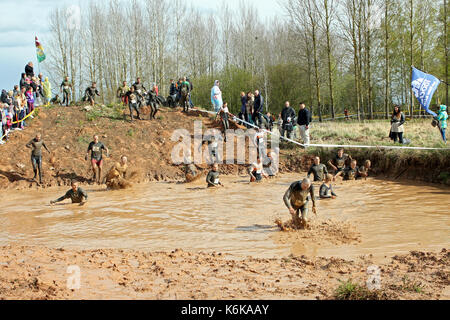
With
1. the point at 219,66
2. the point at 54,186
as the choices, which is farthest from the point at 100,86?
the point at 54,186

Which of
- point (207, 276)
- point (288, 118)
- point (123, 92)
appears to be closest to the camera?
point (207, 276)

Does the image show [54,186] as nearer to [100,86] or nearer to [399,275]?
[399,275]

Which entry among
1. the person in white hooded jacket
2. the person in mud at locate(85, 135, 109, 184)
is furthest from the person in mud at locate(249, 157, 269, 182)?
the person in mud at locate(85, 135, 109, 184)

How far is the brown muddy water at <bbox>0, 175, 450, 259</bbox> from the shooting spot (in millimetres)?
8234

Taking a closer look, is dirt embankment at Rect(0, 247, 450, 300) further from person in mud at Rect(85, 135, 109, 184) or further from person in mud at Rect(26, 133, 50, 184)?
person in mud at Rect(26, 133, 50, 184)

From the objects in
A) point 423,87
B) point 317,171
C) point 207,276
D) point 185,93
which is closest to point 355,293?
point 207,276

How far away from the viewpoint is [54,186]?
56.0 feet

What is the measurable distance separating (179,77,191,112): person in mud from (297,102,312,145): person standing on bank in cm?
737

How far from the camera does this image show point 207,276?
6.29 metres

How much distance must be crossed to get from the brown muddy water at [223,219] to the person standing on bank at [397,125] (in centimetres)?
309

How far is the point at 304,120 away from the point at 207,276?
13.6 metres

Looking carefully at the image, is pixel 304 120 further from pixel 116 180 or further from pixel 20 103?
pixel 20 103

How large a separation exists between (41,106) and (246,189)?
14.1 metres

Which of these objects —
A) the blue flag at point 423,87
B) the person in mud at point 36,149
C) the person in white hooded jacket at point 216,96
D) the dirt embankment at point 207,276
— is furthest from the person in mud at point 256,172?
the dirt embankment at point 207,276
